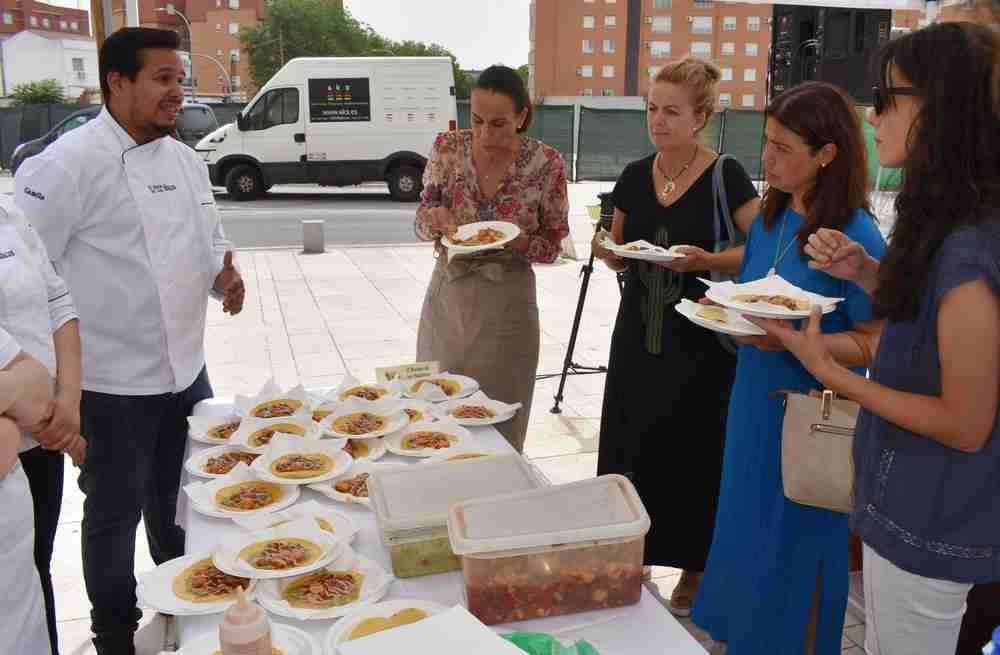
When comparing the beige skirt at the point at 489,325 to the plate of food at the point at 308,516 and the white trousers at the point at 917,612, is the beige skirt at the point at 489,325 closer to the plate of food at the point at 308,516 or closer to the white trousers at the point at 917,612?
the plate of food at the point at 308,516

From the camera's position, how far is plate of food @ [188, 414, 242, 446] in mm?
2291

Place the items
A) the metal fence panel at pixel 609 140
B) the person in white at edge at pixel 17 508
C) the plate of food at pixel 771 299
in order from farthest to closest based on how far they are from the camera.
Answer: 1. the metal fence panel at pixel 609 140
2. the plate of food at pixel 771 299
3. the person in white at edge at pixel 17 508

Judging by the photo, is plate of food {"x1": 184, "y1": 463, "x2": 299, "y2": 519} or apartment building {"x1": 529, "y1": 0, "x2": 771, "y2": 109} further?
apartment building {"x1": 529, "y1": 0, "x2": 771, "y2": 109}

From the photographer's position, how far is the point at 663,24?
61281mm

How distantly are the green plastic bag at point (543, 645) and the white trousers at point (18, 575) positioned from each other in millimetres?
987

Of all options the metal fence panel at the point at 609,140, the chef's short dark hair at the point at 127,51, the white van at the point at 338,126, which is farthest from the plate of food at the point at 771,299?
the metal fence panel at the point at 609,140

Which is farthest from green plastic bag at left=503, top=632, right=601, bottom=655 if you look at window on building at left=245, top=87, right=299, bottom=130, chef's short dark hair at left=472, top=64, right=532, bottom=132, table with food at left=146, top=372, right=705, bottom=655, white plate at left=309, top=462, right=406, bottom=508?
window on building at left=245, top=87, right=299, bottom=130

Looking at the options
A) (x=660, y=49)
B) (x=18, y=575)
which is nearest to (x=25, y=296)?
(x=18, y=575)

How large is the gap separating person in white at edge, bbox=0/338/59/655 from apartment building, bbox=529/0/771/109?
55.0 metres

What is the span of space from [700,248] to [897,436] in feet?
4.12

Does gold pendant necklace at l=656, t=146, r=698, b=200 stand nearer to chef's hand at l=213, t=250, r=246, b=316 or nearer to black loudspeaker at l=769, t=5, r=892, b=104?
chef's hand at l=213, t=250, r=246, b=316

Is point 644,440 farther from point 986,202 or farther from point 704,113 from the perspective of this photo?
point 986,202

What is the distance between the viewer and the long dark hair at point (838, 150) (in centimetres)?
208

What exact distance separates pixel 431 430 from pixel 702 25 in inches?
2690
